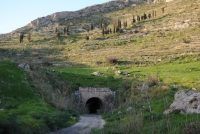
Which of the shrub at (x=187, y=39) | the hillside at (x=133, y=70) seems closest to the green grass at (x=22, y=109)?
the hillside at (x=133, y=70)

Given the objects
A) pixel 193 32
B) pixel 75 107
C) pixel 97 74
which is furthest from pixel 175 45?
pixel 75 107

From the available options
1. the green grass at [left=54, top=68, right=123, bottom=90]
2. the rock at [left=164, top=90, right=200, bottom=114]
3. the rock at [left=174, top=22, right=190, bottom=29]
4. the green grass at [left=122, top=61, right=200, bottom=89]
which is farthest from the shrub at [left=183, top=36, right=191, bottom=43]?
the rock at [left=164, top=90, right=200, bottom=114]

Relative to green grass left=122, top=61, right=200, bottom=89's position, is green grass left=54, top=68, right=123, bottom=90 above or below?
below

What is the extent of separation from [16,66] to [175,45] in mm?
51079

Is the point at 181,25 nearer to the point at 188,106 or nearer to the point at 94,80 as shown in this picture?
the point at 94,80

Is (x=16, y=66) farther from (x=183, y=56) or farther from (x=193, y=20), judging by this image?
(x=193, y=20)

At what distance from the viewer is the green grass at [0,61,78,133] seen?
2026cm

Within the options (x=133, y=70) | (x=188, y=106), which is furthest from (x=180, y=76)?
(x=188, y=106)

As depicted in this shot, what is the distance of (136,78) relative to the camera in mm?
43375

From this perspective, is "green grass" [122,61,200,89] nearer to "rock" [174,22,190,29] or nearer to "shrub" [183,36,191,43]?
"shrub" [183,36,191,43]

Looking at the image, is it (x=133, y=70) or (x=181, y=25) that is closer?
(x=133, y=70)

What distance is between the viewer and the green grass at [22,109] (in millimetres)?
20258

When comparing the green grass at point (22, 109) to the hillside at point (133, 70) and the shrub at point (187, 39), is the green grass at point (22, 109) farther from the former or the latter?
the shrub at point (187, 39)

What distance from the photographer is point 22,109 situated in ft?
85.7
